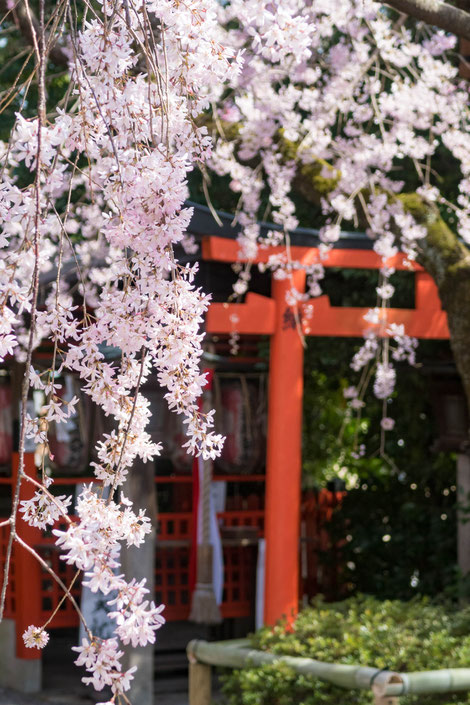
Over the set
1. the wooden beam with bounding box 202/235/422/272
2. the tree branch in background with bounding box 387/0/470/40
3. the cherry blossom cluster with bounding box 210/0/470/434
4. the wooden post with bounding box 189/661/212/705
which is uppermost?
the cherry blossom cluster with bounding box 210/0/470/434

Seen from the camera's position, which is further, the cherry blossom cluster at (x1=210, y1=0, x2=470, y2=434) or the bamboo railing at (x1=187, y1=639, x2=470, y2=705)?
the cherry blossom cluster at (x1=210, y1=0, x2=470, y2=434)

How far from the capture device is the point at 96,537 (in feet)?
5.52

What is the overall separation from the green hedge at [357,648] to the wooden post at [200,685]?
3.6 inches

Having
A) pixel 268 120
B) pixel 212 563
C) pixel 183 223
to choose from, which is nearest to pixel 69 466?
pixel 212 563

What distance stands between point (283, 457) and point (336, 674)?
6.95 ft

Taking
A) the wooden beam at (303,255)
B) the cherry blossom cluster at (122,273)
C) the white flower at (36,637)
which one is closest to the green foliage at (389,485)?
the wooden beam at (303,255)

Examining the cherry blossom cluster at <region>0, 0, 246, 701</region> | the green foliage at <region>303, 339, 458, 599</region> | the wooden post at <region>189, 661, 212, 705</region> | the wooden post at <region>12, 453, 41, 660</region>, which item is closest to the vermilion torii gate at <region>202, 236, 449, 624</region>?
the wooden post at <region>189, 661, 212, 705</region>

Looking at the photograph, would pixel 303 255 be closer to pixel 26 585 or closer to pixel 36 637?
pixel 26 585

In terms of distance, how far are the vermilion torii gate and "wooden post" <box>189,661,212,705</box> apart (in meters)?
1.21

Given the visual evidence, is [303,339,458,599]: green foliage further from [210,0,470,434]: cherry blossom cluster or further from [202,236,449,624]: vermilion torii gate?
[210,0,470,434]: cherry blossom cluster

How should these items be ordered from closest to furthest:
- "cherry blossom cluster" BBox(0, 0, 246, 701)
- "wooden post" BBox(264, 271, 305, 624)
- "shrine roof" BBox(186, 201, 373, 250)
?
1. "cherry blossom cluster" BBox(0, 0, 246, 701)
2. "shrine roof" BBox(186, 201, 373, 250)
3. "wooden post" BBox(264, 271, 305, 624)

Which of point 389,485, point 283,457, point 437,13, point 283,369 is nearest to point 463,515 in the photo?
point 389,485

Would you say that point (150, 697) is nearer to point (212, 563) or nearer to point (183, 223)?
point (212, 563)

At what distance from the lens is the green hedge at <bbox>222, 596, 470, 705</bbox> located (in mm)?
4164
